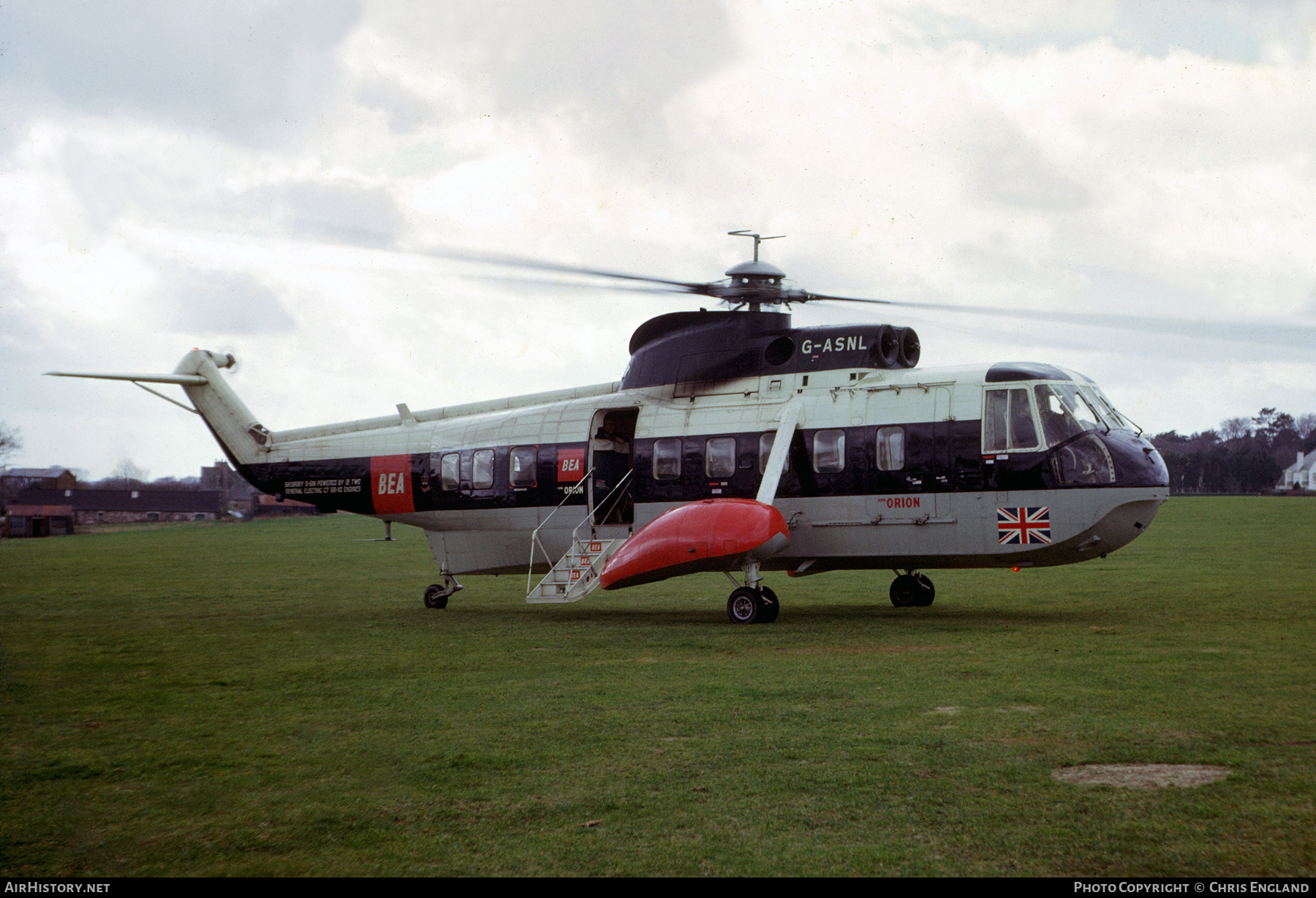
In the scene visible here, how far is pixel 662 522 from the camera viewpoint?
17750mm

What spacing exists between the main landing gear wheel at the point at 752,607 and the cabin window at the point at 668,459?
3.14m

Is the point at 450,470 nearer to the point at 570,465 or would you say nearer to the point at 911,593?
the point at 570,465

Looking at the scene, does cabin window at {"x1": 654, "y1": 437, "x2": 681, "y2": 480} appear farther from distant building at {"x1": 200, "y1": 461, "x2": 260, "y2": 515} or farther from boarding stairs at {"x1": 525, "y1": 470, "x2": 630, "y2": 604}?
distant building at {"x1": 200, "y1": 461, "x2": 260, "y2": 515}

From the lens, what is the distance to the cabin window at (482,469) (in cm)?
2181

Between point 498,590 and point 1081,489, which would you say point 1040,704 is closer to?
point 1081,489

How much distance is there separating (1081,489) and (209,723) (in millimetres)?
12599

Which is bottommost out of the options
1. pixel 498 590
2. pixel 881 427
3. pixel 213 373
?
pixel 498 590

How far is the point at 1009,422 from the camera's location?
1702cm

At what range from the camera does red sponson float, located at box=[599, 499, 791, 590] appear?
55.4 ft

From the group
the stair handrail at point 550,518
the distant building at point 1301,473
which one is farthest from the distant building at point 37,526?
the distant building at point 1301,473

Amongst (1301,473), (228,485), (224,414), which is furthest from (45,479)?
A: (1301,473)

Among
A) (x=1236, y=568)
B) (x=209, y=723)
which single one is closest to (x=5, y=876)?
(x=209, y=723)

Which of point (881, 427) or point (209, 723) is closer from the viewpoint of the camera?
point (209, 723)

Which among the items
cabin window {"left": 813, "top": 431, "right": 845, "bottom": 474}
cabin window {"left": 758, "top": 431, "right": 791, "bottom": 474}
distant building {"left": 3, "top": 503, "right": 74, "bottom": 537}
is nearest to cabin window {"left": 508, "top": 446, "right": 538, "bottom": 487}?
cabin window {"left": 758, "top": 431, "right": 791, "bottom": 474}
